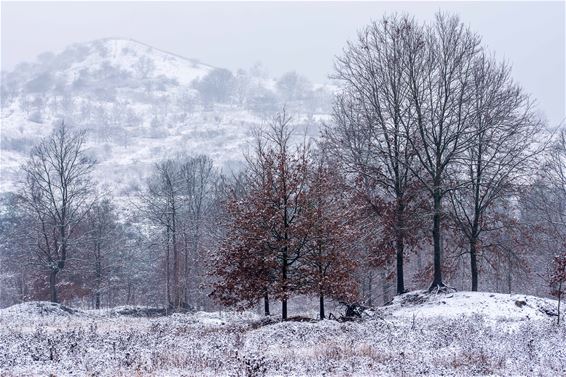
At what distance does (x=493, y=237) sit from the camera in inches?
977

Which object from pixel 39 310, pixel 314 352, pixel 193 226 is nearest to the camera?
pixel 314 352

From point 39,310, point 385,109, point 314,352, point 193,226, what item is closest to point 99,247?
point 193,226

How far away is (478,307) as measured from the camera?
740 inches

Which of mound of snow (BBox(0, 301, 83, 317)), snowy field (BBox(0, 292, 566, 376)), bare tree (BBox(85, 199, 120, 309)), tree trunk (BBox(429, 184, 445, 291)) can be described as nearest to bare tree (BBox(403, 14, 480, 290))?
tree trunk (BBox(429, 184, 445, 291))

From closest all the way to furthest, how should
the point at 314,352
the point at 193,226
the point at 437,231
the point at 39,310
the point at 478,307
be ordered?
the point at 314,352 → the point at 478,307 → the point at 437,231 → the point at 39,310 → the point at 193,226

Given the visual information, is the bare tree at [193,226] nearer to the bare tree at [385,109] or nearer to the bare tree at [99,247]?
the bare tree at [99,247]

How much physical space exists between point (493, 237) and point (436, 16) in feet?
33.7

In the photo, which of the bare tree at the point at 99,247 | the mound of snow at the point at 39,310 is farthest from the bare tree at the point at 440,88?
the bare tree at the point at 99,247

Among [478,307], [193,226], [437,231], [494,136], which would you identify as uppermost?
[494,136]

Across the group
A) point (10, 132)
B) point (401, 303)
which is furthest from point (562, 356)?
point (10, 132)

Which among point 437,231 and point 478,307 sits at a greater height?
point 437,231

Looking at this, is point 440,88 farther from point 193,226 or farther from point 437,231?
point 193,226

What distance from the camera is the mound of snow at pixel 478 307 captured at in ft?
58.4

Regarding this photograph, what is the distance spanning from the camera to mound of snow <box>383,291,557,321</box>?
1781cm
